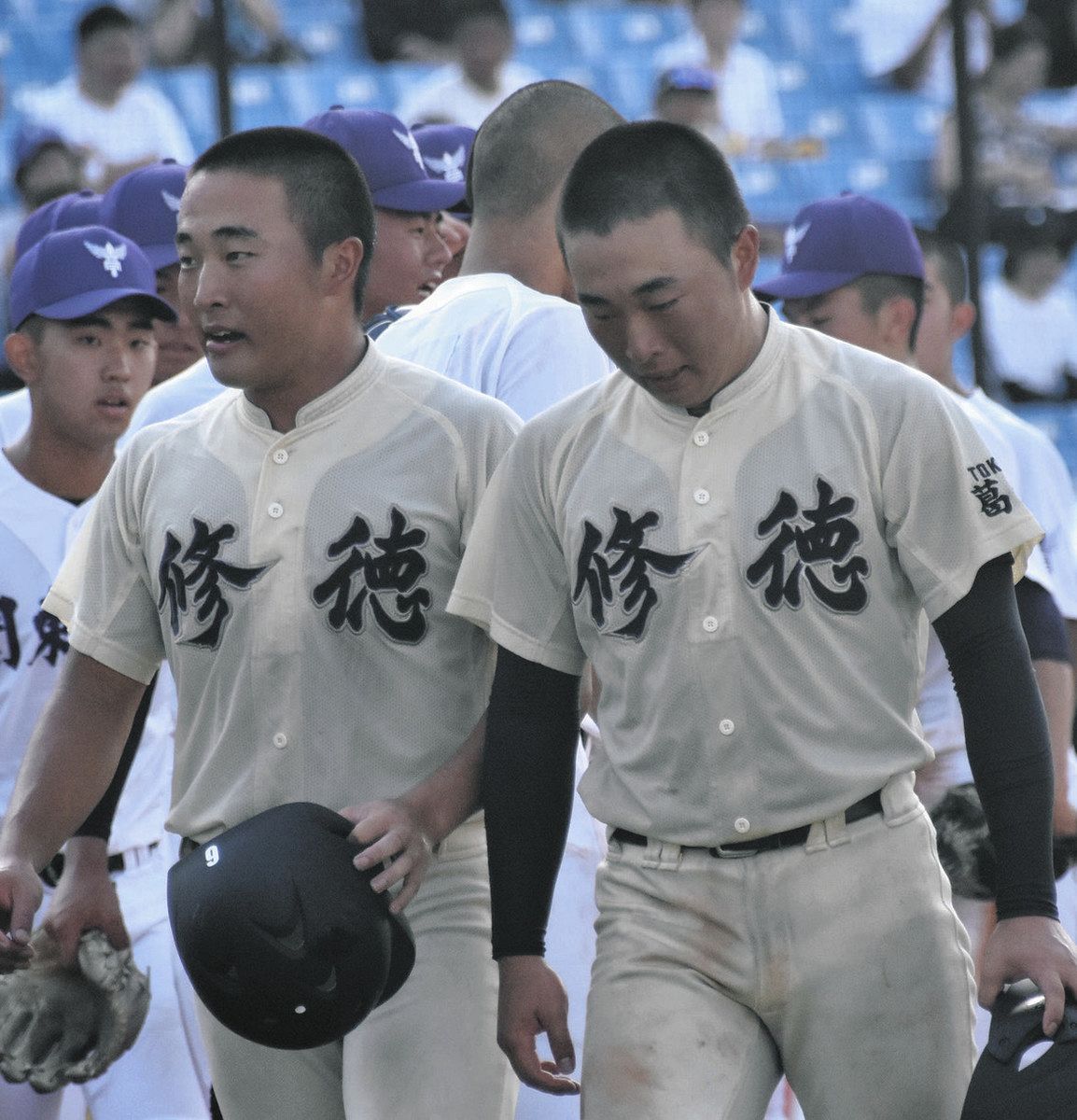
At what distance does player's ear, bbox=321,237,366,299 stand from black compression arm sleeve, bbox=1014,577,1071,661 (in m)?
2.33

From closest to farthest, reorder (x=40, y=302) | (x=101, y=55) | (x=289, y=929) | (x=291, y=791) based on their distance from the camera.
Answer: (x=289, y=929)
(x=291, y=791)
(x=40, y=302)
(x=101, y=55)

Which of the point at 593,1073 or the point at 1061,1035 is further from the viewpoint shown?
the point at 593,1073

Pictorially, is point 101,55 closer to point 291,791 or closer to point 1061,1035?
point 291,791

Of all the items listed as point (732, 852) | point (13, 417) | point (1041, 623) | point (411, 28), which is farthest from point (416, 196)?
point (411, 28)

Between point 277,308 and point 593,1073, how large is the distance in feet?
4.71

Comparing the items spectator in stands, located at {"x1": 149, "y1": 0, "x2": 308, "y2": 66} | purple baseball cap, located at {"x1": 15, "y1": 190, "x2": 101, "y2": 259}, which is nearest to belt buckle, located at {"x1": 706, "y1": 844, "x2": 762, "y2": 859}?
purple baseball cap, located at {"x1": 15, "y1": 190, "x2": 101, "y2": 259}

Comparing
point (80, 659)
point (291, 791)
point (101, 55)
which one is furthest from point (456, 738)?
point (101, 55)

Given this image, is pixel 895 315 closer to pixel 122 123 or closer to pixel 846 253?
pixel 846 253

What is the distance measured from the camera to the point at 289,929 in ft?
11.0

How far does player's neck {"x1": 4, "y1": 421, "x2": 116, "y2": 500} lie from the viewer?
18.2ft

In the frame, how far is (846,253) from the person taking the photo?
596cm

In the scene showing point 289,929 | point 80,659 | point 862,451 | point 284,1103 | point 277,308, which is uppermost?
point 277,308

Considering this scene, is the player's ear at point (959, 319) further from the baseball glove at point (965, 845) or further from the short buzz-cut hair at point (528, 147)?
the short buzz-cut hair at point (528, 147)

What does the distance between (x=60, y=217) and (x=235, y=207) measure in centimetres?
340
